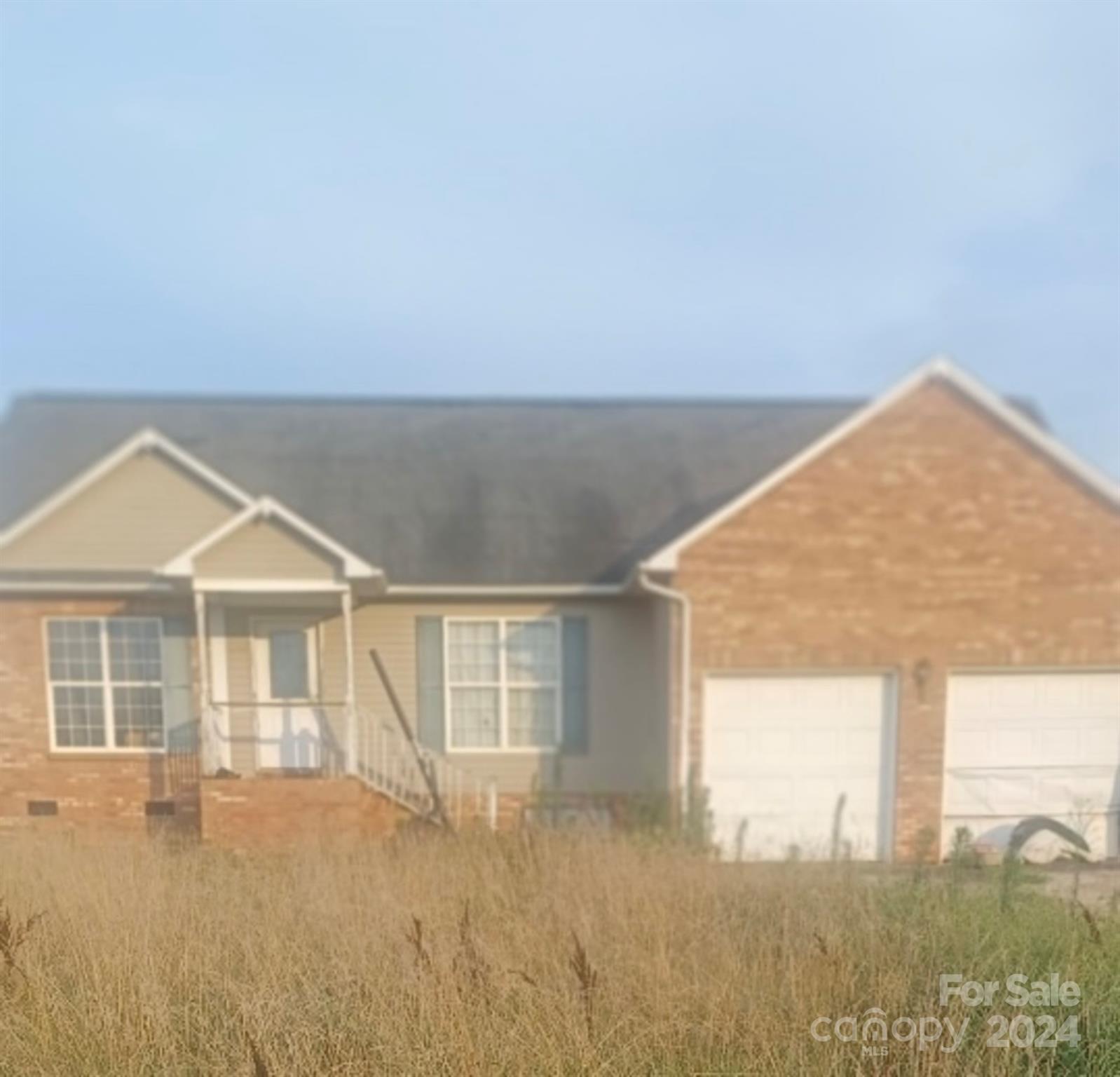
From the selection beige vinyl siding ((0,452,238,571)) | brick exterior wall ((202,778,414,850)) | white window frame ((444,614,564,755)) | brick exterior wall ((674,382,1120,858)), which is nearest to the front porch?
brick exterior wall ((202,778,414,850))

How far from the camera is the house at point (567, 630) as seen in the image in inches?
274

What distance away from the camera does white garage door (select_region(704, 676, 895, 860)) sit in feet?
23.6

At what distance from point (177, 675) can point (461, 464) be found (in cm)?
451

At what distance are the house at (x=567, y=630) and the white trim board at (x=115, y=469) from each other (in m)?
0.03

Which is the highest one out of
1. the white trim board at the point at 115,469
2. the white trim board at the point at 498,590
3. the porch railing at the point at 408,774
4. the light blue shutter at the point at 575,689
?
the white trim board at the point at 115,469

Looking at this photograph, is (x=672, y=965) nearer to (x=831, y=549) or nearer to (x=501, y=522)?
(x=831, y=549)

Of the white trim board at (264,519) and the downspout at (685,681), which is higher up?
the white trim board at (264,519)

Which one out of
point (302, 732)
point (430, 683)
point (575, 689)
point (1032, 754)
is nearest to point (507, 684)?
point (575, 689)

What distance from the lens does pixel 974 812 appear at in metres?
6.78

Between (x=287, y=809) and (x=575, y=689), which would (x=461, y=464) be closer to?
(x=575, y=689)

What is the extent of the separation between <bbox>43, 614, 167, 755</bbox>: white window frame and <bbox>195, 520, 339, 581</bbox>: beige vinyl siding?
1.03m

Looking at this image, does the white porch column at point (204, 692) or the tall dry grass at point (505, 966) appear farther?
the white porch column at point (204, 692)

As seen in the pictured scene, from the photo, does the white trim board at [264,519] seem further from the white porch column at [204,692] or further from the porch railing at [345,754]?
the porch railing at [345,754]

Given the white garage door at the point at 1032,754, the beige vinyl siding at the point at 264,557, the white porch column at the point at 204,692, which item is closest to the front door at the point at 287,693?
the white porch column at the point at 204,692
